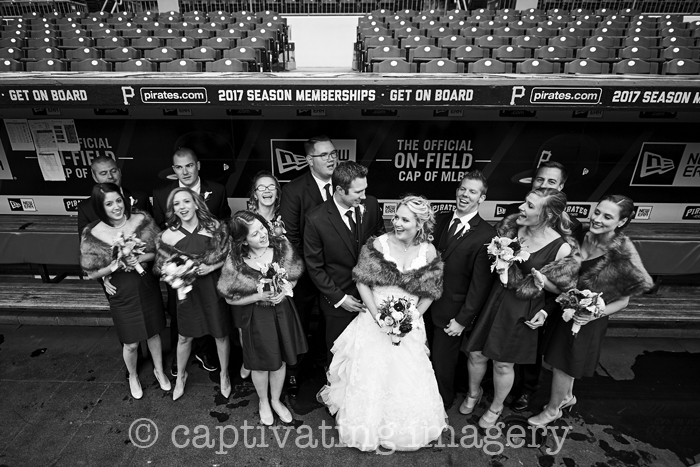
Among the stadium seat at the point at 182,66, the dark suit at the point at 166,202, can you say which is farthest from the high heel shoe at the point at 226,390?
the stadium seat at the point at 182,66

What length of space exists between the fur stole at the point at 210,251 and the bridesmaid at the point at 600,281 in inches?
116

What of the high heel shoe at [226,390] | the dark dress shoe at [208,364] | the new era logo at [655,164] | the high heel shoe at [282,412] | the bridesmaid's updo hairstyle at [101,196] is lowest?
the dark dress shoe at [208,364]

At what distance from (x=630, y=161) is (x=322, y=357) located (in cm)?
463

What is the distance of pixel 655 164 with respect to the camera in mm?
5062

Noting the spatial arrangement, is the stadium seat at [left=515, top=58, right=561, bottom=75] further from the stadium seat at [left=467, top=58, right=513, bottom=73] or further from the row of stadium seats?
the row of stadium seats

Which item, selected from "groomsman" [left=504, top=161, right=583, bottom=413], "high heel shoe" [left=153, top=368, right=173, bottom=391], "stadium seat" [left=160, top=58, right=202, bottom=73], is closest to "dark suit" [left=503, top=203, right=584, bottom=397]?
"groomsman" [left=504, top=161, right=583, bottom=413]

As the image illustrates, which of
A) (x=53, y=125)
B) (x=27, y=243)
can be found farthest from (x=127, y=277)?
(x=53, y=125)

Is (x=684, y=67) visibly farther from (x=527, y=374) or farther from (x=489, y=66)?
(x=527, y=374)

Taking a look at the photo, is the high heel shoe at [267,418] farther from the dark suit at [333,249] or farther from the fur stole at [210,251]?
the fur stole at [210,251]

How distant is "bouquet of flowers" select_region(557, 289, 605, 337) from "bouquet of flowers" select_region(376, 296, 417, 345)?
1.18m

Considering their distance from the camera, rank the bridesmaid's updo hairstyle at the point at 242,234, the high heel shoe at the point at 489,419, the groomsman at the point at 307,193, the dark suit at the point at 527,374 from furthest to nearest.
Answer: the dark suit at the point at 527,374 < the groomsman at the point at 307,193 < the high heel shoe at the point at 489,419 < the bridesmaid's updo hairstyle at the point at 242,234

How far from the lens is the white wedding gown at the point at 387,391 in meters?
3.15

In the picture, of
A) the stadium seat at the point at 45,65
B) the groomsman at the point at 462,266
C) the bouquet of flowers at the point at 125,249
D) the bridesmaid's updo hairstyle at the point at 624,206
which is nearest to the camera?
the bridesmaid's updo hairstyle at the point at 624,206

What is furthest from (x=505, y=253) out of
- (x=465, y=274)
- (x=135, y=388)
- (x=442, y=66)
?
(x=442, y=66)
